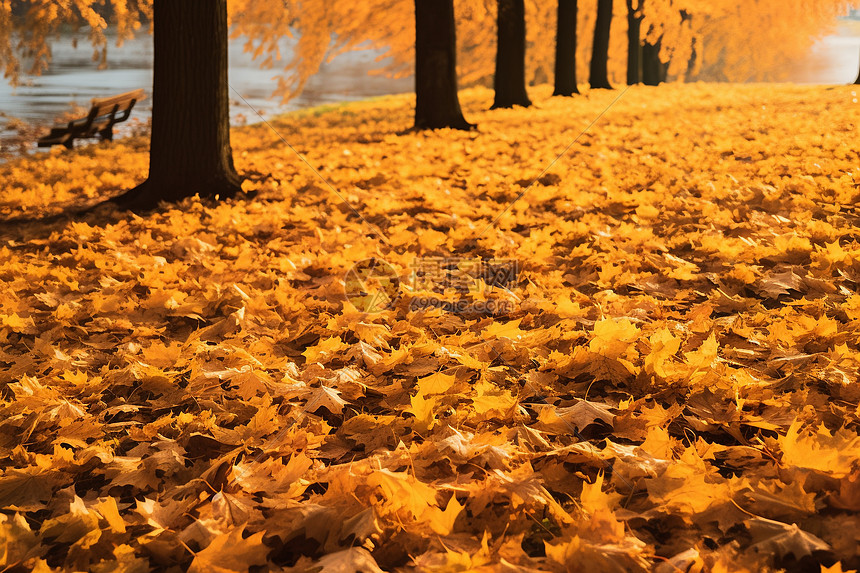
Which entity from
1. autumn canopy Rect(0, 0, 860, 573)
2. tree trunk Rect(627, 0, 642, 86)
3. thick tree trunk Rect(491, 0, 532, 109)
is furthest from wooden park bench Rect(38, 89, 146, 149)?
tree trunk Rect(627, 0, 642, 86)

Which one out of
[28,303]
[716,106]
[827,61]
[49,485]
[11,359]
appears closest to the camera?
[49,485]

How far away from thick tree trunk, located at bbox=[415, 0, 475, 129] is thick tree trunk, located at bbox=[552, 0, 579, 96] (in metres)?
5.12

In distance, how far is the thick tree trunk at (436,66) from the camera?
9.14m

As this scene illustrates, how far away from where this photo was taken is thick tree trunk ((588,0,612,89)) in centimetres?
1463

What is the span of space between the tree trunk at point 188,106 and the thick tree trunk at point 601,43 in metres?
11.4

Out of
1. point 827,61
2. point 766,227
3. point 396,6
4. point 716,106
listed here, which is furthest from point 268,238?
point 827,61

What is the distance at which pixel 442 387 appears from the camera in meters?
2.20

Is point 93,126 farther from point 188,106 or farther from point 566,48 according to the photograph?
point 566,48

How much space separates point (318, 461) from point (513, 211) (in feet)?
10.7

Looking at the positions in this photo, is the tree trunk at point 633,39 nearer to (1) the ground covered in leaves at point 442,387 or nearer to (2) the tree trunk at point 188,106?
(1) the ground covered in leaves at point 442,387

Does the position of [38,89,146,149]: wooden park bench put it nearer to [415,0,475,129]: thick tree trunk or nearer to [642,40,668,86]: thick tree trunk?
[415,0,475,129]: thick tree trunk

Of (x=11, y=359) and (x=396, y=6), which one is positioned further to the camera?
(x=396, y=6)

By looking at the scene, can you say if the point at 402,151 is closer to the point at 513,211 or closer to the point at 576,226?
the point at 513,211

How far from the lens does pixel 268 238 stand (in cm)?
446
